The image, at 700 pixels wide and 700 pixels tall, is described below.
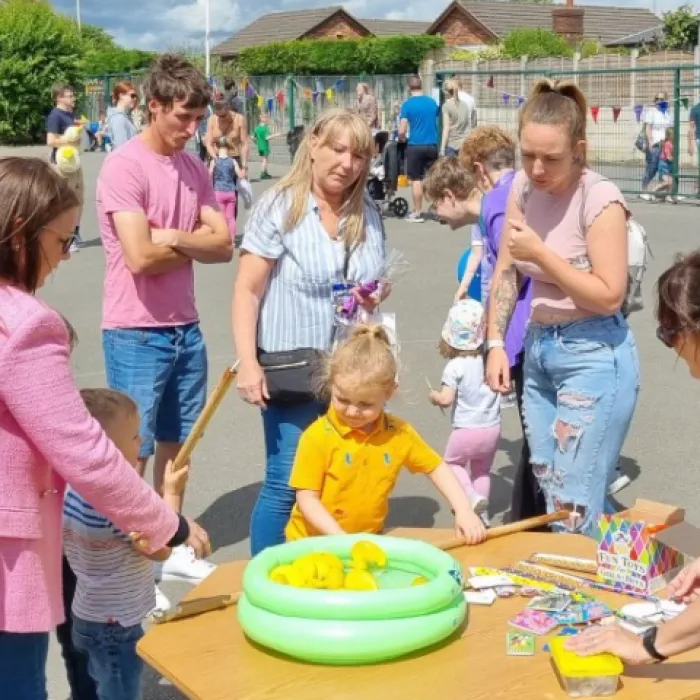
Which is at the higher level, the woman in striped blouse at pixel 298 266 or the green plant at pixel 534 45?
the green plant at pixel 534 45

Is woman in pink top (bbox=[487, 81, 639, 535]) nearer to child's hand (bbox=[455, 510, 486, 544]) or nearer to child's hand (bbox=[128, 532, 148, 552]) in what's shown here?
child's hand (bbox=[455, 510, 486, 544])

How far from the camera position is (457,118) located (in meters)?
16.9

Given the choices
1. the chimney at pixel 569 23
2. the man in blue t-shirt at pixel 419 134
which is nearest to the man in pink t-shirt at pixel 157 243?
the man in blue t-shirt at pixel 419 134

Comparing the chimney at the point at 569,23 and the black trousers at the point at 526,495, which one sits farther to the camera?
the chimney at the point at 569,23

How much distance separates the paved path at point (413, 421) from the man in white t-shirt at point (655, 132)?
5.78m

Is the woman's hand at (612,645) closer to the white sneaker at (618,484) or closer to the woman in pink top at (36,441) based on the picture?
the woman in pink top at (36,441)

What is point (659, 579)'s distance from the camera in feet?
9.53

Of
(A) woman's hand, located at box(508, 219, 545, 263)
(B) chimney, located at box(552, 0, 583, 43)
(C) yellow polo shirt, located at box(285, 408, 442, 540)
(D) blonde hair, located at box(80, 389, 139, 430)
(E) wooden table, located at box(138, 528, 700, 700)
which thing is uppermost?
(B) chimney, located at box(552, 0, 583, 43)

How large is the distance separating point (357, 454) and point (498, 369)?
2.20 feet

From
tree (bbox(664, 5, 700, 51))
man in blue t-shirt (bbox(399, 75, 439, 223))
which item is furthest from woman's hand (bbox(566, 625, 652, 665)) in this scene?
tree (bbox(664, 5, 700, 51))

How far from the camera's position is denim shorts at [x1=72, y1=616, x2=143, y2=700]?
2.98 m

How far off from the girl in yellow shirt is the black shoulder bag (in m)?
0.29

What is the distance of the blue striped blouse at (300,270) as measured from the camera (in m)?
3.76

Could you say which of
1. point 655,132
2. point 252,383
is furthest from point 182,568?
point 655,132
